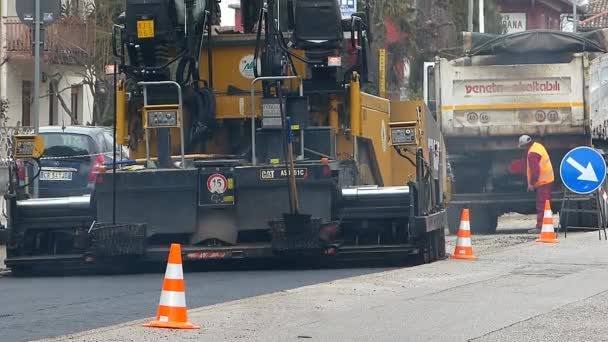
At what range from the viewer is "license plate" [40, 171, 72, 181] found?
19984 millimetres

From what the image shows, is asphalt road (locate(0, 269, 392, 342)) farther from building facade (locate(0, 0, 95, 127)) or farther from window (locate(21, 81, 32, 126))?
window (locate(21, 81, 32, 126))

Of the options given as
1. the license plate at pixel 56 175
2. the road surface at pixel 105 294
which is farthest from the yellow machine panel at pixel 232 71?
the license plate at pixel 56 175

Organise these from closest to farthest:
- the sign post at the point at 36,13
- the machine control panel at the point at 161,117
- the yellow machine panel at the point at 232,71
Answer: the machine control panel at the point at 161,117 < the yellow machine panel at the point at 232,71 < the sign post at the point at 36,13

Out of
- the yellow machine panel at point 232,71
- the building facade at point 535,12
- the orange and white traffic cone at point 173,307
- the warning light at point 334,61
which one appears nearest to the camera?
the orange and white traffic cone at point 173,307

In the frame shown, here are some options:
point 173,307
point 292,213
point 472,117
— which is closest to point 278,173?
point 292,213

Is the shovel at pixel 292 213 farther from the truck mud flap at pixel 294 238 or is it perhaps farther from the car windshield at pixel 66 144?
the car windshield at pixel 66 144

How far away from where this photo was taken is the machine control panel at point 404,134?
51.5ft

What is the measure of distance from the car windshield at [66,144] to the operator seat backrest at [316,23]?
625cm

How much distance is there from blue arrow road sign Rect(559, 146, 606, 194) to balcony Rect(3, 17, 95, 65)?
53.9 feet

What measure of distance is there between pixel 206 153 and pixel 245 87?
0.91 m

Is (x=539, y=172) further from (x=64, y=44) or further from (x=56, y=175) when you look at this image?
(x=64, y=44)

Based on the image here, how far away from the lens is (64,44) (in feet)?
112

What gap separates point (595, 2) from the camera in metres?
81.9

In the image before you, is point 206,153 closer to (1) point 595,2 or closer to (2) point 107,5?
(2) point 107,5
